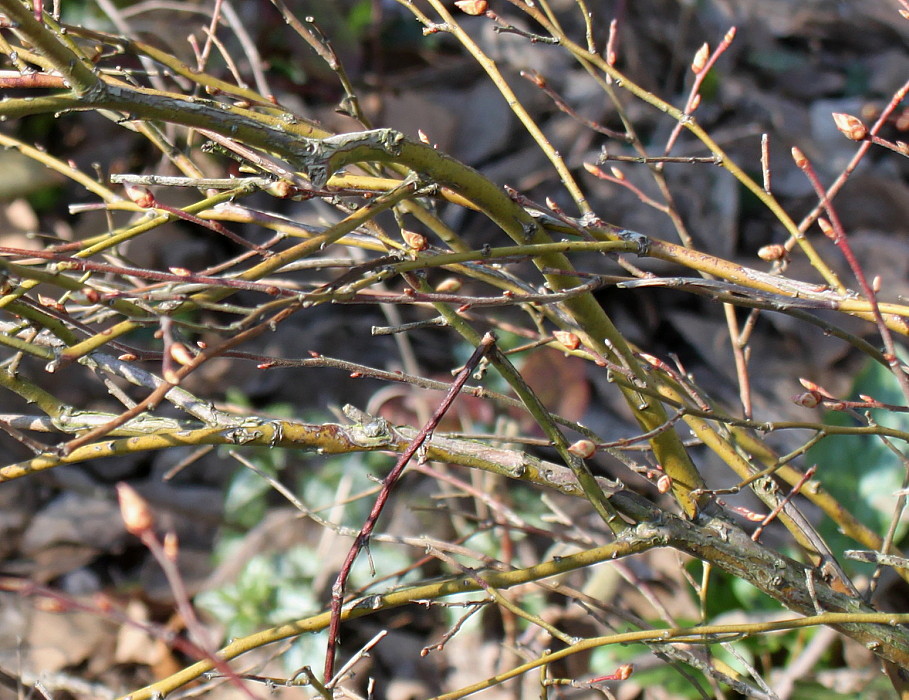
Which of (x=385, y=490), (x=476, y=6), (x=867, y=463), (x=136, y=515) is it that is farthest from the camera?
(x=867, y=463)

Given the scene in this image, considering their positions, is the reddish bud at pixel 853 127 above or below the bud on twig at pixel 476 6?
below

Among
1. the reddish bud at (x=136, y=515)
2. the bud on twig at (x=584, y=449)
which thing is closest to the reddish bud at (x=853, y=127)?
the bud on twig at (x=584, y=449)

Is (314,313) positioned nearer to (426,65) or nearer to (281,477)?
(281,477)

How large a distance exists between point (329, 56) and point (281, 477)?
1682 millimetres

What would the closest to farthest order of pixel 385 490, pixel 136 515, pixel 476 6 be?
pixel 136 515 → pixel 385 490 → pixel 476 6

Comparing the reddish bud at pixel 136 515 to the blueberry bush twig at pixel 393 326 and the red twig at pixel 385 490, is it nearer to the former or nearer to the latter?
the blueberry bush twig at pixel 393 326

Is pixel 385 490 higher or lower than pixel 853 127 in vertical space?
lower

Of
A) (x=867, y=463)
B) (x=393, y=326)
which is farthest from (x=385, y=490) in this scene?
(x=867, y=463)

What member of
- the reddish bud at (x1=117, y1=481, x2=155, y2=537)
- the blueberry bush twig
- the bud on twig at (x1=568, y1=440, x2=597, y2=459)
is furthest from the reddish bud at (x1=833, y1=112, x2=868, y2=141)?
the reddish bud at (x1=117, y1=481, x2=155, y2=537)

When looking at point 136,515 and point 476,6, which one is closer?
point 136,515

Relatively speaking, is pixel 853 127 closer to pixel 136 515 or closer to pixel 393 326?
pixel 393 326

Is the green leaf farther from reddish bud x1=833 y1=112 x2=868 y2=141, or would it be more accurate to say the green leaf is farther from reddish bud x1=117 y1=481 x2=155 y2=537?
reddish bud x1=117 y1=481 x2=155 y2=537

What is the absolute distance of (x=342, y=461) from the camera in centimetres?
246

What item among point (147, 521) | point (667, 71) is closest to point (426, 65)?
point (667, 71)
